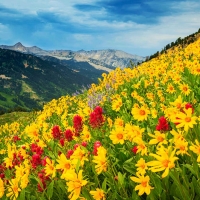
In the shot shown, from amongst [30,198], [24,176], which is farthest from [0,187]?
[30,198]

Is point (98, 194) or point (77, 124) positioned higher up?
point (77, 124)

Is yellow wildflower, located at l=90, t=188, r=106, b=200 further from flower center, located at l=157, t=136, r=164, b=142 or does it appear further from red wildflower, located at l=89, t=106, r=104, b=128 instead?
red wildflower, located at l=89, t=106, r=104, b=128

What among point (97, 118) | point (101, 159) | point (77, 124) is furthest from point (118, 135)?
point (77, 124)

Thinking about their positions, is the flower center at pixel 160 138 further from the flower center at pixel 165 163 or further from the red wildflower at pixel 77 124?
the red wildflower at pixel 77 124

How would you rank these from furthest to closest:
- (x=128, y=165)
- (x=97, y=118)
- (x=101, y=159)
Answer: (x=128, y=165)
(x=97, y=118)
(x=101, y=159)

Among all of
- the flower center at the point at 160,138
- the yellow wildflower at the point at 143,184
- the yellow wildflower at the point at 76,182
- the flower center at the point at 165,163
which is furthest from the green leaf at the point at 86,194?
the flower center at the point at 165,163

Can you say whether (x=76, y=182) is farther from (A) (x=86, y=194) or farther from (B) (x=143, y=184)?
(B) (x=143, y=184)

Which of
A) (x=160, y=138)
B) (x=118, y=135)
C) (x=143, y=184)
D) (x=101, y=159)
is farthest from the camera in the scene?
(x=118, y=135)

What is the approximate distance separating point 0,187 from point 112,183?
146 centimetres

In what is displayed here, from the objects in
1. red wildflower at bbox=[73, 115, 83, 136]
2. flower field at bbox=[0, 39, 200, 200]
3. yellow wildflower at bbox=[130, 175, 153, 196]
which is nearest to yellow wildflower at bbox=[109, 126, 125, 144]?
flower field at bbox=[0, 39, 200, 200]

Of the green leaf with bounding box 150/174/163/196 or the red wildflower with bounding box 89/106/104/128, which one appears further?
the red wildflower with bounding box 89/106/104/128

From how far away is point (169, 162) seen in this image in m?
2.35

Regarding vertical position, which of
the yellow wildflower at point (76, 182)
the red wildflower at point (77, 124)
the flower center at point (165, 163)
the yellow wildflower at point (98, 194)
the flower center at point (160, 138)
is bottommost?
the yellow wildflower at point (98, 194)

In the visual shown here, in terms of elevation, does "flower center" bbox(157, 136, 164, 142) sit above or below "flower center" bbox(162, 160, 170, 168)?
above
